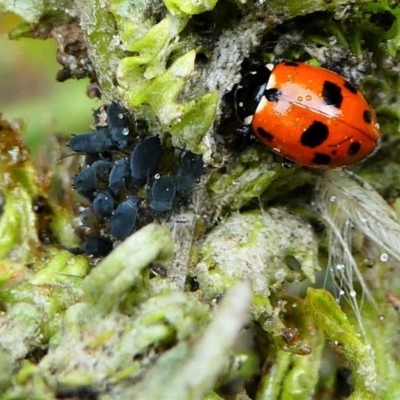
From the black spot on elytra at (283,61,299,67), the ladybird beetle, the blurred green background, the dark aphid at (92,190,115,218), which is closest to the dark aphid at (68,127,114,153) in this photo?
the dark aphid at (92,190,115,218)

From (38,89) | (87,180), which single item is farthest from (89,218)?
(38,89)

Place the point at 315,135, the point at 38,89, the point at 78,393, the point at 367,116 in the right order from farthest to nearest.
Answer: the point at 38,89 → the point at 315,135 → the point at 367,116 → the point at 78,393

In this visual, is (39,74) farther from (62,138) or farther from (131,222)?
(131,222)

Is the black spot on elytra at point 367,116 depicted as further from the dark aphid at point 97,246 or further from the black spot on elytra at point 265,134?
the dark aphid at point 97,246

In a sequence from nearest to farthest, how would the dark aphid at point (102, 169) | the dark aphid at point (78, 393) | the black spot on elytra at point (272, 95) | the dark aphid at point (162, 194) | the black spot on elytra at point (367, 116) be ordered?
the dark aphid at point (78, 393), the dark aphid at point (162, 194), the dark aphid at point (102, 169), the black spot on elytra at point (367, 116), the black spot on elytra at point (272, 95)

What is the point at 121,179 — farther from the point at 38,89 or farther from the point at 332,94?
the point at 38,89

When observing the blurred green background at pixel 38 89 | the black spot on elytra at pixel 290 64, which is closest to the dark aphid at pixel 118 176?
the black spot on elytra at pixel 290 64
